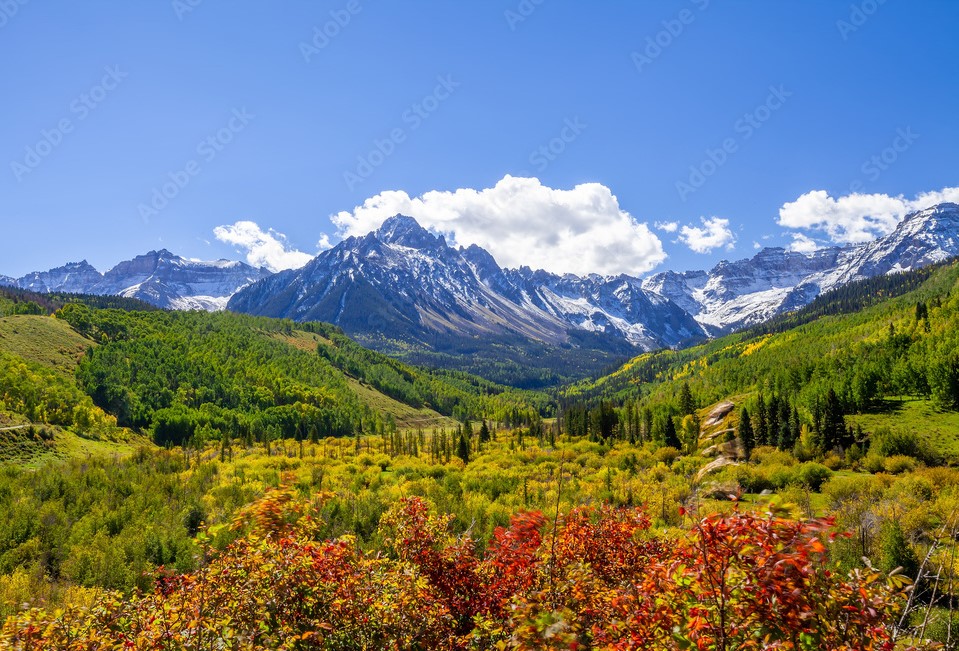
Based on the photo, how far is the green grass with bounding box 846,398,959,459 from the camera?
4653cm

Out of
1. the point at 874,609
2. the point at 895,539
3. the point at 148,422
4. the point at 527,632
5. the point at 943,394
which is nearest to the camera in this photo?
the point at 874,609

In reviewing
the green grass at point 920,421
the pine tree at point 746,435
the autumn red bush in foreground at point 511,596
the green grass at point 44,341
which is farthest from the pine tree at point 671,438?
the green grass at point 44,341

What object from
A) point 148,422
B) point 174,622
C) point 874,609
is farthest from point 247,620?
point 148,422

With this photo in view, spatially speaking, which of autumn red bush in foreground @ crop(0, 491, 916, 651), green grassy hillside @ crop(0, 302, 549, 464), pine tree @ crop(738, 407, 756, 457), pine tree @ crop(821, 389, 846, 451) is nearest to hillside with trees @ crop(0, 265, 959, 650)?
autumn red bush in foreground @ crop(0, 491, 916, 651)

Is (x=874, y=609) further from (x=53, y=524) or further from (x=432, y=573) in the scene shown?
(x=53, y=524)

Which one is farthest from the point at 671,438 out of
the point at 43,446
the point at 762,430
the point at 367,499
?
the point at 43,446

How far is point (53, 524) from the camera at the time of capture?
122 ft

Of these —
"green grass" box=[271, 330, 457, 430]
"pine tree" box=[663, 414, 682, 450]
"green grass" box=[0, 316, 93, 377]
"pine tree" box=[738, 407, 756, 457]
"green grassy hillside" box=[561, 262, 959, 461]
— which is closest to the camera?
"green grassy hillside" box=[561, 262, 959, 461]

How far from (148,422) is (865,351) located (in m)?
159

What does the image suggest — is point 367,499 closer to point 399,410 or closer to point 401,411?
point 401,411

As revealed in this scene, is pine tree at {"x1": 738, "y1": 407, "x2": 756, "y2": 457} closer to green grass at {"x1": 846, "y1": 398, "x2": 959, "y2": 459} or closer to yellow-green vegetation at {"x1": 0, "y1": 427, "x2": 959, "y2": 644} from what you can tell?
yellow-green vegetation at {"x1": 0, "y1": 427, "x2": 959, "y2": 644}

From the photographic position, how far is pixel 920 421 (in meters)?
53.7

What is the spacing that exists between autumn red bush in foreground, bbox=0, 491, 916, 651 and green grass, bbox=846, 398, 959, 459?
54367mm

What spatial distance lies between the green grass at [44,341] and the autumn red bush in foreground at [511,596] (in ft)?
464
